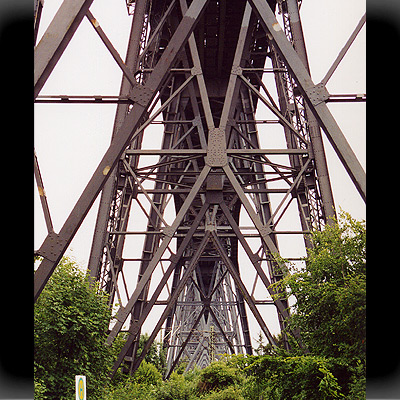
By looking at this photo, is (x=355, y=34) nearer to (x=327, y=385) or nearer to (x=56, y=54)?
(x=56, y=54)

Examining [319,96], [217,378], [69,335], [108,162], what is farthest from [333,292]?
[217,378]

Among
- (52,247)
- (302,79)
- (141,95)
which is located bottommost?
(52,247)

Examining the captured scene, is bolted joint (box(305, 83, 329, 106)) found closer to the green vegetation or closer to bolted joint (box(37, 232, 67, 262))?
the green vegetation

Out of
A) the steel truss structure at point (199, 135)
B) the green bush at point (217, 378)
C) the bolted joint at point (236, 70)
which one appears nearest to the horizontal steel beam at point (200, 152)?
the steel truss structure at point (199, 135)

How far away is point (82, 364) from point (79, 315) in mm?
826

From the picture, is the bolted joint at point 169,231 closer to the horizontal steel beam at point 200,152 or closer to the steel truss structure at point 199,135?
the steel truss structure at point 199,135

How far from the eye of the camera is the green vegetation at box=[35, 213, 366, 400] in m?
8.40

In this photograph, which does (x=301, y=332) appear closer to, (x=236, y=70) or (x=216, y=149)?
(x=216, y=149)

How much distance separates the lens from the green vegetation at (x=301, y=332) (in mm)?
8398

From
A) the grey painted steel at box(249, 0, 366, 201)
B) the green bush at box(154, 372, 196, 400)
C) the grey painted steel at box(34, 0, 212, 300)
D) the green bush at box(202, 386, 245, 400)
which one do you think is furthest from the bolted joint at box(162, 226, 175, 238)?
the grey painted steel at box(34, 0, 212, 300)

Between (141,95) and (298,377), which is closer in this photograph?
(141,95)

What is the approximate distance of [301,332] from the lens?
408 inches

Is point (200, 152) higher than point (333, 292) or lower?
higher
